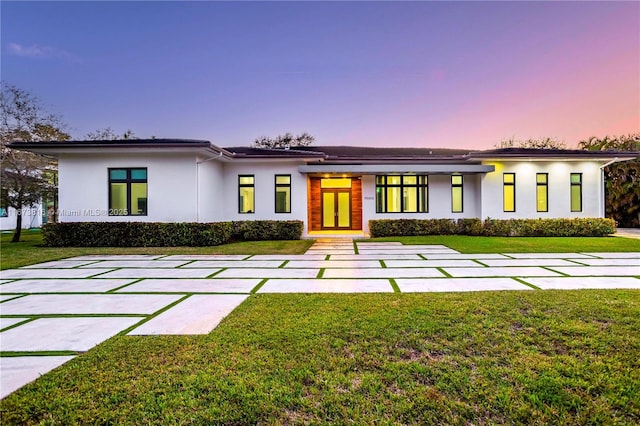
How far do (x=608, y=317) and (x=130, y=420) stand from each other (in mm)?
3928

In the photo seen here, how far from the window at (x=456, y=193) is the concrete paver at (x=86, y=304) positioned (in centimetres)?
1266

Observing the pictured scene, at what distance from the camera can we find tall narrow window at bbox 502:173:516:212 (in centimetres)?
1373

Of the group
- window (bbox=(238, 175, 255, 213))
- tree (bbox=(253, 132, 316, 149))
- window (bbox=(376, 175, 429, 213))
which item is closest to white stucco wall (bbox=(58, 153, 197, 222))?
window (bbox=(238, 175, 255, 213))

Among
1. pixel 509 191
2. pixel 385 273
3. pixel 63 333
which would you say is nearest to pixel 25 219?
pixel 63 333

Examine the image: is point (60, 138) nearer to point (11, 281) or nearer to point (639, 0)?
point (11, 281)

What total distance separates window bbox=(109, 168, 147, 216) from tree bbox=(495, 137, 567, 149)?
29.3 meters

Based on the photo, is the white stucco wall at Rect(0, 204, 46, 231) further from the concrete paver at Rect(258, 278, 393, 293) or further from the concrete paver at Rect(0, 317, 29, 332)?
the concrete paver at Rect(258, 278, 393, 293)

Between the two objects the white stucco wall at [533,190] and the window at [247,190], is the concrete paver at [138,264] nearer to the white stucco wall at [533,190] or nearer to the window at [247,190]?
the window at [247,190]

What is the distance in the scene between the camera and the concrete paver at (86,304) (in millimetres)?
3566

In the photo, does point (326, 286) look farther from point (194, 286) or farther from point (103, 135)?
point (103, 135)

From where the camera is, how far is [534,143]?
2933 centimetres

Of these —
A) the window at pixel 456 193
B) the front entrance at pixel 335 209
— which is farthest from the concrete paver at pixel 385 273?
the front entrance at pixel 335 209

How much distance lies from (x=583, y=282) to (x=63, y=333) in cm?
639

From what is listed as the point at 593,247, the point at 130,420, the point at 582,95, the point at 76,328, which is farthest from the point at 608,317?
the point at 582,95
